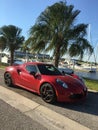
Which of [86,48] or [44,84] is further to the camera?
[86,48]

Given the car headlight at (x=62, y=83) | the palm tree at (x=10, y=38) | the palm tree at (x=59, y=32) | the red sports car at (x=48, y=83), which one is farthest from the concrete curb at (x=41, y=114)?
the palm tree at (x=10, y=38)

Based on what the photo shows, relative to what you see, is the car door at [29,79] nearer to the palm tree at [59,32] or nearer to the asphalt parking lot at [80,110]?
the asphalt parking lot at [80,110]

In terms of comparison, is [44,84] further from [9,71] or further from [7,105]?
[9,71]

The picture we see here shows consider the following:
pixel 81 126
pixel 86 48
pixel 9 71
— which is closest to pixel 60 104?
pixel 81 126

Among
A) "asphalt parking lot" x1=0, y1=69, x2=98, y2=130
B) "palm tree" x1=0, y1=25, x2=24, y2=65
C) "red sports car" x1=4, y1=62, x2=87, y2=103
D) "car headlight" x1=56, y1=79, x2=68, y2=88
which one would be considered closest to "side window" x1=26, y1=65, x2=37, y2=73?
"red sports car" x1=4, y1=62, x2=87, y2=103

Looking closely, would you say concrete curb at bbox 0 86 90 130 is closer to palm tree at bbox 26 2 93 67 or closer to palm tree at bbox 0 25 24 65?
palm tree at bbox 26 2 93 67

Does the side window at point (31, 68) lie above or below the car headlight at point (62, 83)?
above

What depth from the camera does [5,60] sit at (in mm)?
38000

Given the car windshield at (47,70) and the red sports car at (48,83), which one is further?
the car windshield at (47,70)

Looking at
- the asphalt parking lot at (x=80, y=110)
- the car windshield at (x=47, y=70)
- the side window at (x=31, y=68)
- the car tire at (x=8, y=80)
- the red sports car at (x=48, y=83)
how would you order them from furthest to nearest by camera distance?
the car tire at (x=8, y=80) → the side window at (x=31, y=68) → the car windshield at (x=47, y=70) → the red sports car at (x=48, y=83) → the asphalt parking lot at (x=80, y=110)

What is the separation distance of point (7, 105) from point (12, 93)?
1.73m

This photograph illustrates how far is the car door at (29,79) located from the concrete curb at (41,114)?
27.8 inches

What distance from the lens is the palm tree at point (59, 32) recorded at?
1964 cm

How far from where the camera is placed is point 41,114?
20.1ft
